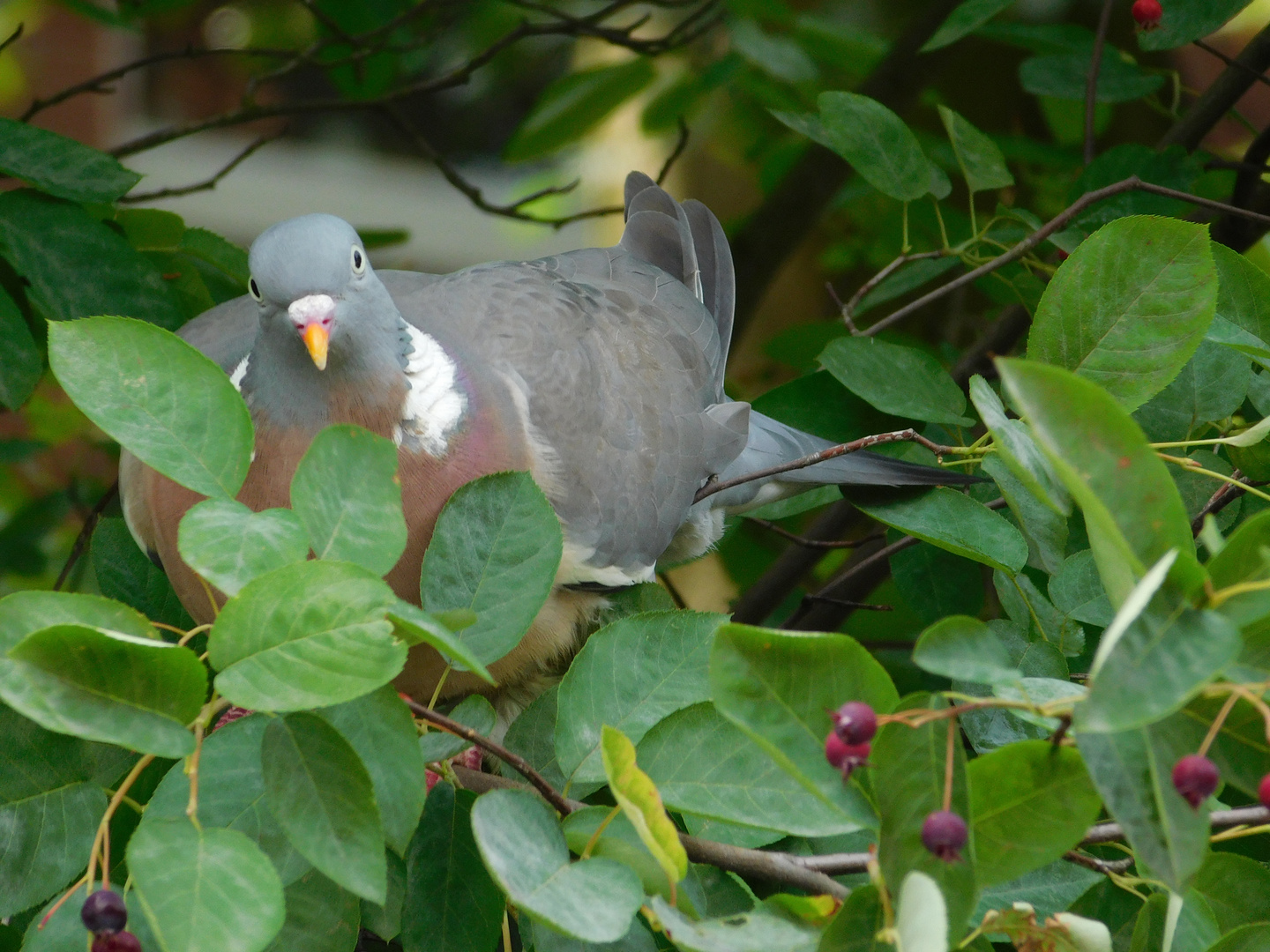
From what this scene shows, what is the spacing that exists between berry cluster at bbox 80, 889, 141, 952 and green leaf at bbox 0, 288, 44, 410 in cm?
81

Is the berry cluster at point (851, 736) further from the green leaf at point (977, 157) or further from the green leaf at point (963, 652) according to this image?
the green leaf at point (977, 157)

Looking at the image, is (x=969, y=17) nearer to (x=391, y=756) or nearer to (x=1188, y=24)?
(x=1188, y=24)

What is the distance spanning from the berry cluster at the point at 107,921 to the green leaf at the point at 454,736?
0.55 feet

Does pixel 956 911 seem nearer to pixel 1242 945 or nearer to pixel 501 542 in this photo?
pixel 1242 945

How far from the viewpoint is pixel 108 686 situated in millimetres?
633

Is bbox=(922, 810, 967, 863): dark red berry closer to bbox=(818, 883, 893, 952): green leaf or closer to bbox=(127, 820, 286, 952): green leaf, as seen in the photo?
bbox=(818, 883, 893, 952): green leaf

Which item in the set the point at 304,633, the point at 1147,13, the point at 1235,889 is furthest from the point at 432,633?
the point at 1147,13

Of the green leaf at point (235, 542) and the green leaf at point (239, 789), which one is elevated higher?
the green leaf at point (235, 542)

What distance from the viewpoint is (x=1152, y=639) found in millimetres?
572

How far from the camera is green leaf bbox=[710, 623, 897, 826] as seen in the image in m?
0.63

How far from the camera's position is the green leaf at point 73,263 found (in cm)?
133

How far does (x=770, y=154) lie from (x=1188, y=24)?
1.20 metres

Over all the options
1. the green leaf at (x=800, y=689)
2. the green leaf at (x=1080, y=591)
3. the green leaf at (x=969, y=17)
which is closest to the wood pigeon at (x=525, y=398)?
the green leaf at (x=1080, y=591)

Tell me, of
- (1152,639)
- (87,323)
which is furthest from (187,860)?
(1152,639)
